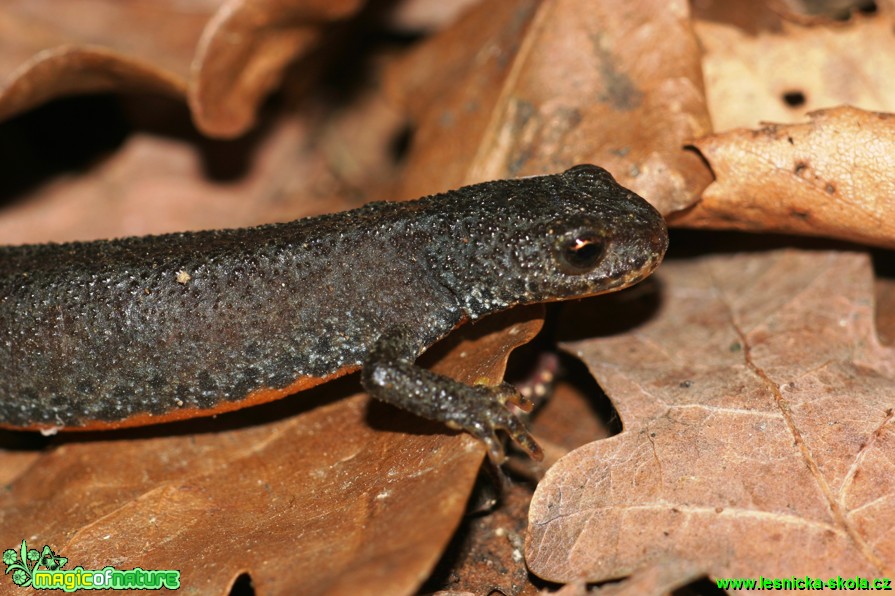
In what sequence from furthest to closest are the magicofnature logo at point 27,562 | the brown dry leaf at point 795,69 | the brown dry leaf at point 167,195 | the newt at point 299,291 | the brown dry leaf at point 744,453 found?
the brown dry leaf at point 167,195 → the brown dry leaf at point 795,69 → the newt at point 299,291 → the magicofnature logo at point 27,562 → the brown dry leaf at point 744,453

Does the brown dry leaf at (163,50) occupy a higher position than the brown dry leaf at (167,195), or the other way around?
the brown dry leaf at (163,50)

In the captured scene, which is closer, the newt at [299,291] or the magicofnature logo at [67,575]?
the magicofnature logo at [67,575]

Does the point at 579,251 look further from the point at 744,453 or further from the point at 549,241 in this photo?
the point at 744,453

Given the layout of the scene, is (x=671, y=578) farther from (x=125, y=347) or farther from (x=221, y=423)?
(x=125, y=347)

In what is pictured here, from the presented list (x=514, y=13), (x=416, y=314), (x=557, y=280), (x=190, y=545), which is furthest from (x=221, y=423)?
(x=514, y=13)

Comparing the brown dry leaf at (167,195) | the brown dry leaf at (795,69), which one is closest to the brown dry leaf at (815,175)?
the brown dry leaf at (795,69)

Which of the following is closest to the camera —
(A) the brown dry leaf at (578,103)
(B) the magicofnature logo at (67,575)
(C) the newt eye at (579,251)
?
(B) the magicofnature logo at (67,575)

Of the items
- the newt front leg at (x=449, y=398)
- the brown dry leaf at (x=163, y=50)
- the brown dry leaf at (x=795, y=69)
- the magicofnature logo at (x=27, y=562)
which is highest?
the brown dry leaf at (x=163, y=50)

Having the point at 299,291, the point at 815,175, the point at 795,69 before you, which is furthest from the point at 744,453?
the point at 795,69

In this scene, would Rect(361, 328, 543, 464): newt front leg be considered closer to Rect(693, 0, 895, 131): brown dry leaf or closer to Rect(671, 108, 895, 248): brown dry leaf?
Rect(671, 108, 895, 248): brown dry leaf

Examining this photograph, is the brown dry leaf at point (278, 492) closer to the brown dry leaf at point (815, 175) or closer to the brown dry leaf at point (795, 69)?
the brown dry leaf at point (815, 175)
